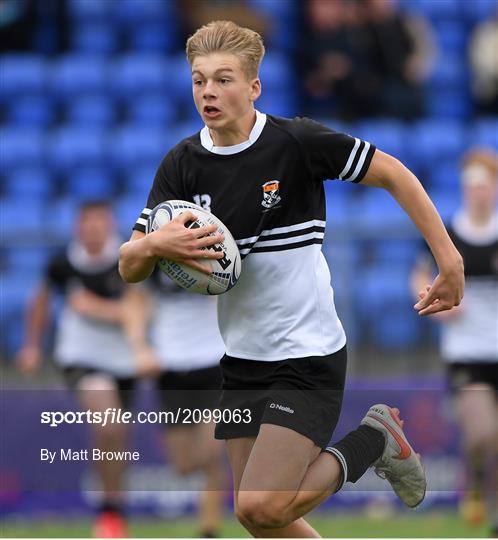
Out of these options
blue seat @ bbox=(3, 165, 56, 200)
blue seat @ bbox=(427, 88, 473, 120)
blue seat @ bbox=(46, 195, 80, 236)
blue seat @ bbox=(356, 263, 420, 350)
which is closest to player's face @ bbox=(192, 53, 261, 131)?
blue seat @ bbox=(356, 263, 420, 350)

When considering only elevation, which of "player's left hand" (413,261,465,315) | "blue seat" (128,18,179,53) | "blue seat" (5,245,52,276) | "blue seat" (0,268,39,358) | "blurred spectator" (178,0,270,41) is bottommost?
"blue seat" (0,268,39,358)

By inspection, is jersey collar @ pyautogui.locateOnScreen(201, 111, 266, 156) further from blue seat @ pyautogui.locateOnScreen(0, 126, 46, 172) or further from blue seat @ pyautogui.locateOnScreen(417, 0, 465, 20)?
blue seat @ pyautogui.locateOnScreen(417, 0, 465, 20)

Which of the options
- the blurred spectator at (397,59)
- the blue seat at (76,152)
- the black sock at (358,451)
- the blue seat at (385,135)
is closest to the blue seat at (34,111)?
the blue seat at (76,152)

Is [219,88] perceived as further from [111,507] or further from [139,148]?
[139,148]

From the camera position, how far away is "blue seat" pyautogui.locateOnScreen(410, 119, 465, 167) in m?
12.8

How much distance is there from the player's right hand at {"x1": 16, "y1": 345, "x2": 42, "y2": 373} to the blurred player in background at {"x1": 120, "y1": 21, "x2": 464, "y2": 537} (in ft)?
12.5

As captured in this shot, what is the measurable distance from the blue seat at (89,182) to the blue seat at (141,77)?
111 centimetres

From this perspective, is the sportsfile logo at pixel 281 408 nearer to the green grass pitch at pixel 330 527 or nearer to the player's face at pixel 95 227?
the green grass pitch at pixel 330 527

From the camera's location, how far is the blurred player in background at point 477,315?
29.1ft

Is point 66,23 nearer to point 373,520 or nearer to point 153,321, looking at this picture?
point 153,321

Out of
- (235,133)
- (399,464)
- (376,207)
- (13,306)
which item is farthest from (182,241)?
(376,207)

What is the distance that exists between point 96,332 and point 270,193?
4.12 meters

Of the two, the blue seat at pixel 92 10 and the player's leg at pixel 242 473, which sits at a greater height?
the blue seat at pixel 92 10

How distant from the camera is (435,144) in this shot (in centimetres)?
1281
